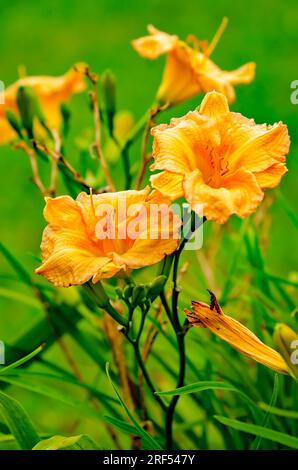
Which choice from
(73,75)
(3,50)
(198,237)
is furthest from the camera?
(3,50)

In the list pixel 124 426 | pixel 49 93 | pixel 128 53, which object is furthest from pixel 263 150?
pixel 128 53

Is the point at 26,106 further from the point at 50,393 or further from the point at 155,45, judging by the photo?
the point at 50,393

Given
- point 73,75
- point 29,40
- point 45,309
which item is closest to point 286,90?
point 29,40

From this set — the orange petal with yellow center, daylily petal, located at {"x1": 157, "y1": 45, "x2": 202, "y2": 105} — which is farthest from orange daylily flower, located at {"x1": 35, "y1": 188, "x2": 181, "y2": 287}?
daylily petal, located at {"x1": 157, "y1": 45, "x2": 202, "y2": 105}

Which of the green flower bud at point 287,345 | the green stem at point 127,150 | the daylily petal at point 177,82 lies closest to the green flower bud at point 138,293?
the green flower bud at point 287,345
